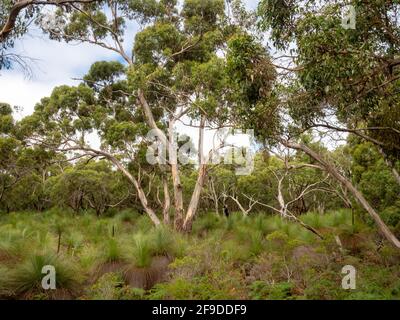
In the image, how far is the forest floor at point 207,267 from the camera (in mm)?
7879

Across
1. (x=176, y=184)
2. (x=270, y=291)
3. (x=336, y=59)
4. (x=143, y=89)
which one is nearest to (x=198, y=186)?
(x=176, y=184)

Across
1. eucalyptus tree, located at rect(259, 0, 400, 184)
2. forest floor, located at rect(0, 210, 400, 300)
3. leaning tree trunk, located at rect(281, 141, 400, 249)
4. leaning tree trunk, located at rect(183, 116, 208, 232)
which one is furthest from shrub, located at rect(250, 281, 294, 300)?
leaning tree trunk, located at rect(183, 116, 208, 232)

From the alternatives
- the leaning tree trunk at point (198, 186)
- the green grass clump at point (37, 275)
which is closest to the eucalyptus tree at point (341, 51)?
the green grass clump at point (37, 275)

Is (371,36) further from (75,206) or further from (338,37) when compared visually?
(75,206)

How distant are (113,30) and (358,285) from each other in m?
15.5

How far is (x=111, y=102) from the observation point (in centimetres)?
2055

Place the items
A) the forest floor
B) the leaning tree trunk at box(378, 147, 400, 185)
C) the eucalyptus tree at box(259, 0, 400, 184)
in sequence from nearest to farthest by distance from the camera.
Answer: the eucalyptus tree at box(259, 0, 400, 184), the forest floor, the leaning tree trunk at box(378, 147, 400, 185)

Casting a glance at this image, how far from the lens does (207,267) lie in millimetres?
9453

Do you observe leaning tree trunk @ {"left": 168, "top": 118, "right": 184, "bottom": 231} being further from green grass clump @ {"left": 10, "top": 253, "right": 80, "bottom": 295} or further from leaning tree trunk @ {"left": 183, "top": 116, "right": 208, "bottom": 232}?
green grass clump @ {"left": 10, "top": 253, "right": 80, "bottom": 295}

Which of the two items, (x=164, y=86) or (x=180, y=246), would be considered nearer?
(x=180, y=246)

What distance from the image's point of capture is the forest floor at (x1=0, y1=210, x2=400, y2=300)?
7.88m
